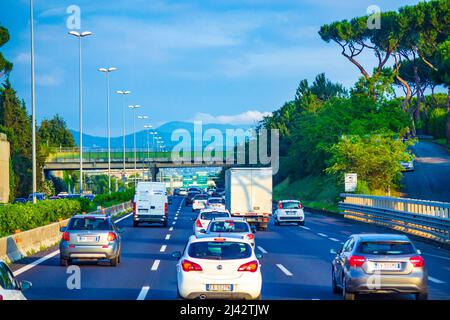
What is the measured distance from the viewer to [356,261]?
53.5 ft

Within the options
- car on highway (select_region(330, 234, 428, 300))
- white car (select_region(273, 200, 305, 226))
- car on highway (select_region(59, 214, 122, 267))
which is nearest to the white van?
white car (select_region(273, 200, 305, 226))

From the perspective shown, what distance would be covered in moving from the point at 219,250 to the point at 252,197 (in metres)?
27.6

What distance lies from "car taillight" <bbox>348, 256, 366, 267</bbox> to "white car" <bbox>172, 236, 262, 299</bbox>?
2.03 meters

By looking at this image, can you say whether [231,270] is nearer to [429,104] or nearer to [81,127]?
[81,127]

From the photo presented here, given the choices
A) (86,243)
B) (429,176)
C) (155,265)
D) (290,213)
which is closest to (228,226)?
(155,265)

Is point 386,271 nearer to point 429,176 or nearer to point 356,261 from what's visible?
point 356,261

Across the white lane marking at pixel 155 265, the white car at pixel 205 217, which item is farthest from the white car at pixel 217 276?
the white car at pixel 205 217

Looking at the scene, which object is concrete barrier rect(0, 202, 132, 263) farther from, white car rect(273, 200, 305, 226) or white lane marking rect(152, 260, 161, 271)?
white car rect(273, 200, 305, 226)

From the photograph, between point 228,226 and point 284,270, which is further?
point 228,226

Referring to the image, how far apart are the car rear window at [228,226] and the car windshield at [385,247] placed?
28.5ft

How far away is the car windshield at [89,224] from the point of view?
2445cm

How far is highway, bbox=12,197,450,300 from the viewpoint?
17.6 metres

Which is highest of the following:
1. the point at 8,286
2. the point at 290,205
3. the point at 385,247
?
the point at 8,286
